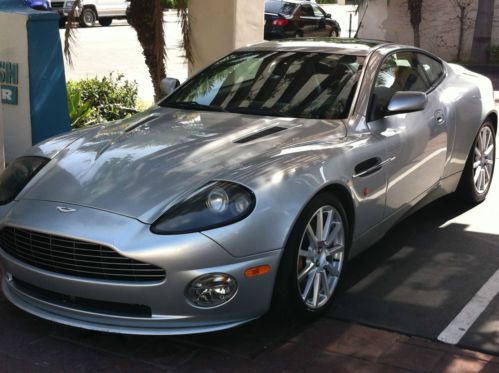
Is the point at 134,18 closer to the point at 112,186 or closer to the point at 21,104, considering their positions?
the point at 21,104

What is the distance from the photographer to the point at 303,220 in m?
3.84

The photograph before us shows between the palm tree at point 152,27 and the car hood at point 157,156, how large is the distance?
3787mm

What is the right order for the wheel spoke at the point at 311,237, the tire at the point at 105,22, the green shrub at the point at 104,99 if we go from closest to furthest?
the wheel spoke at the point at 311,237, the green shrub at the point at 104,99, the tire at the point at 105,22

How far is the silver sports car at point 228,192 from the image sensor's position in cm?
356

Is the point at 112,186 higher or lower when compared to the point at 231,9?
lower

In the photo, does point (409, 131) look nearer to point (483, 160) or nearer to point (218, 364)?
point (483, 160)

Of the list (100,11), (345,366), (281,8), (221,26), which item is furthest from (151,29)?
(100,11)

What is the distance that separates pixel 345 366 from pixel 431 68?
121 inches

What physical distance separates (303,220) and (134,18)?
5606 mm

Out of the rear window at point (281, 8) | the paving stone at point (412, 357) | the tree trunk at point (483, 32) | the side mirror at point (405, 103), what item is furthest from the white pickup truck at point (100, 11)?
the paving stone at point (412, 357)

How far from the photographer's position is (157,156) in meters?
4.15

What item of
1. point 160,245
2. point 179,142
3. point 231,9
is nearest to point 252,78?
point 179,142

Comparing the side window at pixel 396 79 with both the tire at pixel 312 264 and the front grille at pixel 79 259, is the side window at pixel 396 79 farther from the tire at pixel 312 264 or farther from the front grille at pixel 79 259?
the front grille at pixel 79 259

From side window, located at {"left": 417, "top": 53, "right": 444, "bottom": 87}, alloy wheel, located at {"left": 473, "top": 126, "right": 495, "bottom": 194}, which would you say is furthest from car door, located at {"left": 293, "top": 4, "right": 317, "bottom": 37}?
side window, located at {"left": 417, "top": 53, "right": 444, "bottom": 87}
